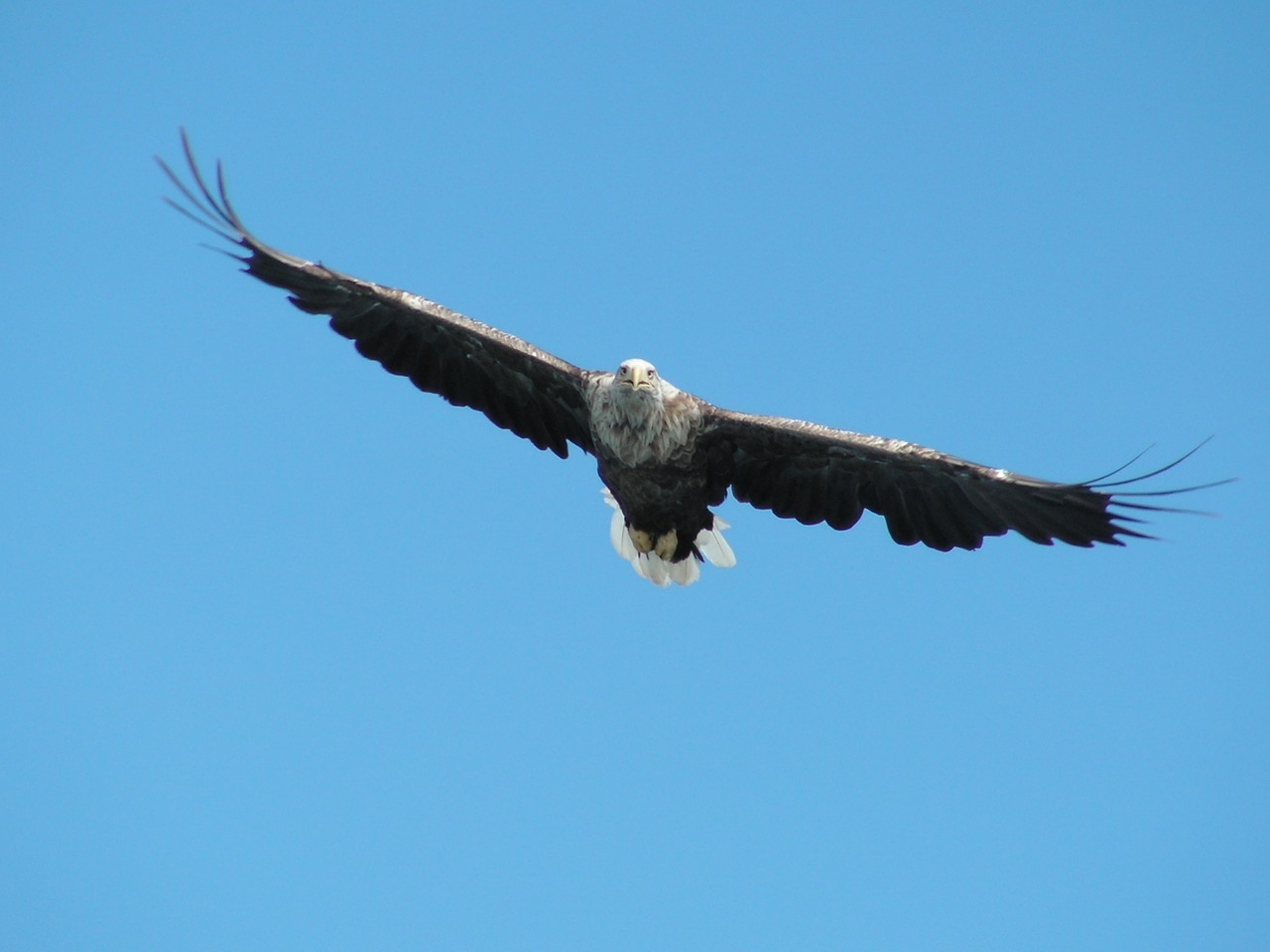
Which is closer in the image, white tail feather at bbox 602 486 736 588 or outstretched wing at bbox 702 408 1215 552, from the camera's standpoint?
outstretched wing at bbox 702 408 1215 552

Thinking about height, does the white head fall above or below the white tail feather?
below

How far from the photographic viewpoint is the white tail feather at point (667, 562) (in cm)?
1035

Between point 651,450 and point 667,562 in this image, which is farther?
point 667,562

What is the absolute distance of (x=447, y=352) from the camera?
9.68 metres

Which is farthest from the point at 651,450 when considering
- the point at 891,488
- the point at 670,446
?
the point at 891,488

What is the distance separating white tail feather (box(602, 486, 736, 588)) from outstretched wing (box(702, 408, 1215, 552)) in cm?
90

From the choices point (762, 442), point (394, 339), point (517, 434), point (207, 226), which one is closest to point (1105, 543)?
point (762, 442)

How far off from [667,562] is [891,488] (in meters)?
1.82

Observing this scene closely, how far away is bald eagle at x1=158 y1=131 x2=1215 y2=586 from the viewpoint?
28.5 feet

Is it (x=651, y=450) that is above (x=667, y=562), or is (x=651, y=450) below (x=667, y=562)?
below

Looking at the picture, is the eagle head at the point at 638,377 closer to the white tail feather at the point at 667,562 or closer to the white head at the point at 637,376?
the white head at the point at 637,376

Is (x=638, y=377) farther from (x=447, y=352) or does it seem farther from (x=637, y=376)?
(x=447, y=352)

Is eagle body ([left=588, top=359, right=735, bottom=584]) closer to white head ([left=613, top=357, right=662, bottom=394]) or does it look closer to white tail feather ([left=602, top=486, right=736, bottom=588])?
white head ([left=613, top=357, right=662, bottom=394])

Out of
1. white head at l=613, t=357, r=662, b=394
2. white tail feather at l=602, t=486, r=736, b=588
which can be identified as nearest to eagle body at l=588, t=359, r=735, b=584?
white head at l=613, t=357, r=662, b=394
